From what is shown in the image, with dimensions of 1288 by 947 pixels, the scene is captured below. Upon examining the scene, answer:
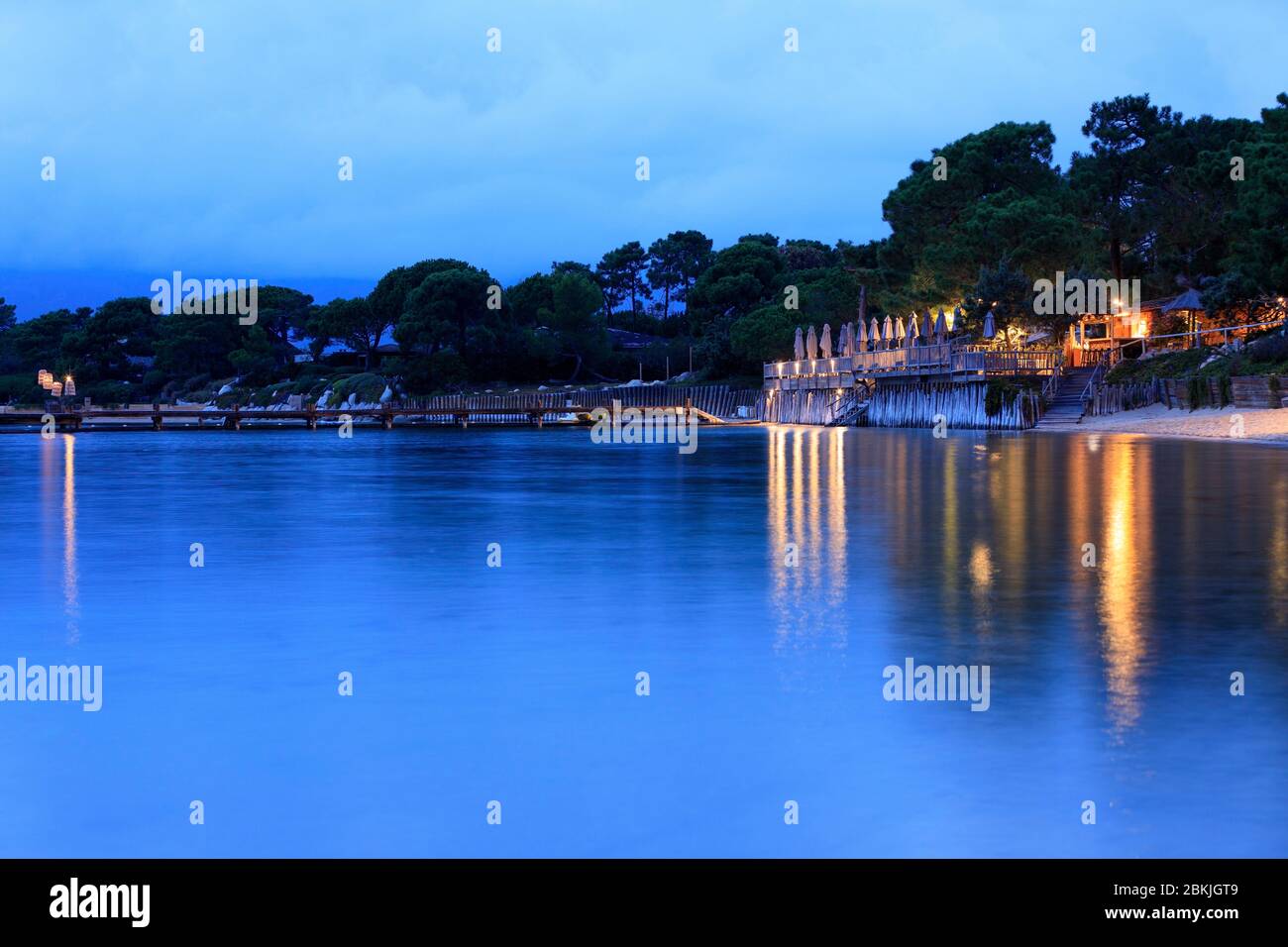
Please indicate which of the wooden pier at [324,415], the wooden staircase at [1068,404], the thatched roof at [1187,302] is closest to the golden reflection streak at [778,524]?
the wooden staircase at [1068,404]

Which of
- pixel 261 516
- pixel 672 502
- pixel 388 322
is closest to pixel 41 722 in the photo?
pixel 261 516

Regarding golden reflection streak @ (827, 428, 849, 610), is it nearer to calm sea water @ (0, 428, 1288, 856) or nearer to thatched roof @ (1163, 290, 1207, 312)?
calm sea water @ (0, 428, 1288, 856)

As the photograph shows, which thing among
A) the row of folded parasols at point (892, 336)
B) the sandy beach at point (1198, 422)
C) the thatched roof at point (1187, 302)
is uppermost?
the thatched roof at point (1187, 302)

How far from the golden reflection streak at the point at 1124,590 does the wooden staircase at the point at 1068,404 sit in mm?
31646

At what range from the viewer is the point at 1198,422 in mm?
46062

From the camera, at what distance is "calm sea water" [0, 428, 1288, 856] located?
5.95 metres

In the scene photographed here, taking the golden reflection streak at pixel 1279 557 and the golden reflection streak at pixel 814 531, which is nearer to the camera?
the golden reflection streak at pixel 1279 557

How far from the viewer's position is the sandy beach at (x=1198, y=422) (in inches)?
1626

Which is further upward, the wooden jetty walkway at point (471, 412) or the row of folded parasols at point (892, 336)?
the row of folded parasols at point (892, 336)

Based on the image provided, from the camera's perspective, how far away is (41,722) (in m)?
7.89

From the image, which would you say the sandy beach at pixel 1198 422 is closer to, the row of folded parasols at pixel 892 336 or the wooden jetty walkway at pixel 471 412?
the row of folded parasols at pixel 892 336

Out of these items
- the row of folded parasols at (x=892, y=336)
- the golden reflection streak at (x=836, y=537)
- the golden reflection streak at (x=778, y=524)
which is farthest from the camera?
the row of folded parasols at (x=892, y=336)
